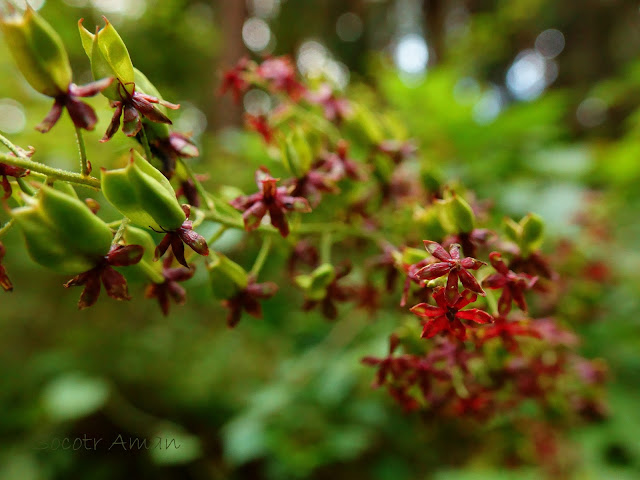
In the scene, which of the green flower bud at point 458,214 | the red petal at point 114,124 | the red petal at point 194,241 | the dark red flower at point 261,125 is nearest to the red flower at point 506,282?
the green flower bud at point 458,214

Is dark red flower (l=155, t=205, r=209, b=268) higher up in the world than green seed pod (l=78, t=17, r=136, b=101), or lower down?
lower down

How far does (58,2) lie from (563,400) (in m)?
4.00

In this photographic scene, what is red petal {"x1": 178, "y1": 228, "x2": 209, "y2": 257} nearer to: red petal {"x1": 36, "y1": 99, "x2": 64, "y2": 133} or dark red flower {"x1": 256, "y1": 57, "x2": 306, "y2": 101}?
red petal {"x1": 36, "y1": 99, "x2": 64, "y2": 133}

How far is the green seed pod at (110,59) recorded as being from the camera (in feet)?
1.45

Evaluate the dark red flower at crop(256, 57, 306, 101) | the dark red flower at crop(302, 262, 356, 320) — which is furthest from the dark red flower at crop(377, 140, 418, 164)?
the dark red flower at crop(302, 262, 356, 320)

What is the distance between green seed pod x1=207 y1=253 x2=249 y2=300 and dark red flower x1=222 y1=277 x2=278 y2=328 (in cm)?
1

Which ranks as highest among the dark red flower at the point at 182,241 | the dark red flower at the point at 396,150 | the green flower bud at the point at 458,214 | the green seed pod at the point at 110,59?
the dark red flower at the point at 396,150

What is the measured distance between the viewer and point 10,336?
2.57 meters

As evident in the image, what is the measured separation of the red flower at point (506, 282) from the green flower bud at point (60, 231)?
377 mm

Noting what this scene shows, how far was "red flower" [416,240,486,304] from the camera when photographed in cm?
43

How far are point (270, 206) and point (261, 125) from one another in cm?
40

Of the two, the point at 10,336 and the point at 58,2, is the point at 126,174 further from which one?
the point at 58,2

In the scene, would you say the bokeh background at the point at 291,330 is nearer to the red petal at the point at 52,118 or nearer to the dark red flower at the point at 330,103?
the dark red flower at the point at 330,103

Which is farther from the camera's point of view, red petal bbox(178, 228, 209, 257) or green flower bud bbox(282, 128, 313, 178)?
green flower bud bbox(282, 128, 313, 178)
